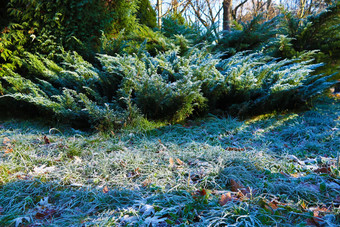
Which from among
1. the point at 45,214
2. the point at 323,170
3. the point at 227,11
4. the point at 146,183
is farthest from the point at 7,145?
the point at 227,11

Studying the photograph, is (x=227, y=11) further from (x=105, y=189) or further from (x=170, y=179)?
(x=105, y=189)

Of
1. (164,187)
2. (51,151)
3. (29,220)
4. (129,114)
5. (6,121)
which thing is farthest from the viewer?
(6,121)

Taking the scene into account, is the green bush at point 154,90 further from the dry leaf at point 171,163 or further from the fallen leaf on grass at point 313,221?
the fallen leaf on grass at point 313,221

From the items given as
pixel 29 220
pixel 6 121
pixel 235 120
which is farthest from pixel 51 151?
pixel 235 120

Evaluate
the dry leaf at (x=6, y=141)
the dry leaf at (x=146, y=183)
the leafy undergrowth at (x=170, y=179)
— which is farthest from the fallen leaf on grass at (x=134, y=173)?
the dry leaf at (x=6, y=141)

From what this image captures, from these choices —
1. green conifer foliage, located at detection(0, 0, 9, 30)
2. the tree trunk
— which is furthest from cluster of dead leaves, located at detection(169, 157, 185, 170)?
the tree trunk

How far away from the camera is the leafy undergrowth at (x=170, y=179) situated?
4.07ft

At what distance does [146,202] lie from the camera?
136 centimetres

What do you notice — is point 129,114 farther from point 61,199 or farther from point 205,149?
point 61,199

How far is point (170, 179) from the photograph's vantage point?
1.58 meters

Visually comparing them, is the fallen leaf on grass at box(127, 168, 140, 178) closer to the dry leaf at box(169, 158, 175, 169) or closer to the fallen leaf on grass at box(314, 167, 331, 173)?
the dry leaf at box(169, 158, 175, 169)

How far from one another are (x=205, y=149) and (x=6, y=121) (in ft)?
9.77

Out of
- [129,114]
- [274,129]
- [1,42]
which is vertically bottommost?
[274,129]

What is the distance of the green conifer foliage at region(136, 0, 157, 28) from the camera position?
5533 mm
